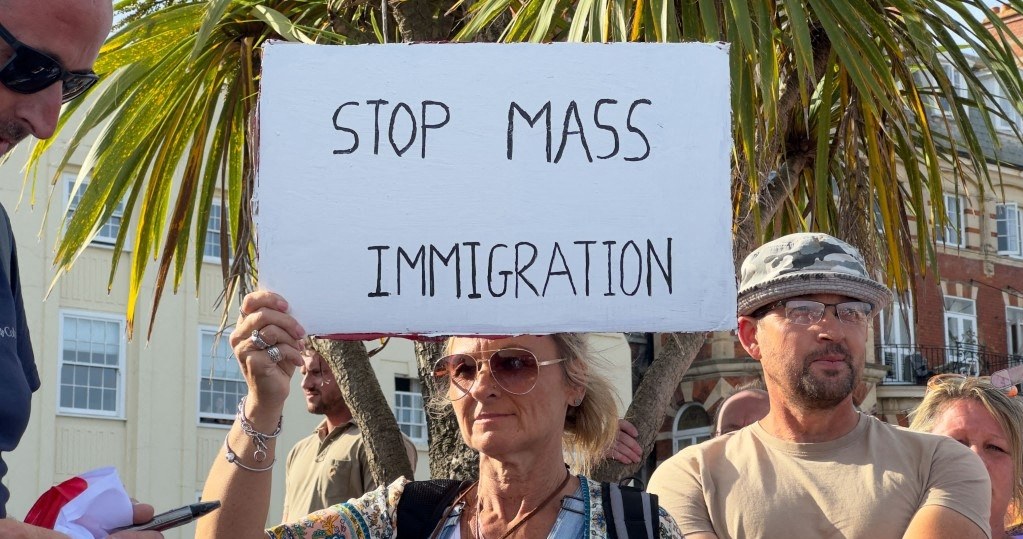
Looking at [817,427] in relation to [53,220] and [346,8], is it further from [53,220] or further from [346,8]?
[53,220]

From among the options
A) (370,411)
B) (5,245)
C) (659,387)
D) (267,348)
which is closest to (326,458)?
(370,411)

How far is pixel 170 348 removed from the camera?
19.9m

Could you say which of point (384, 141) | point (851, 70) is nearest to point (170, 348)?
point (851, 70)

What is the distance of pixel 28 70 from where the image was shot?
88.0 inches

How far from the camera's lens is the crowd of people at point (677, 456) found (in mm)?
2615

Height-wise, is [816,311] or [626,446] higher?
[816,311]

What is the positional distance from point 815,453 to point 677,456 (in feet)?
1.00

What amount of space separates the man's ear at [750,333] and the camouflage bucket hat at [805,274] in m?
0.02

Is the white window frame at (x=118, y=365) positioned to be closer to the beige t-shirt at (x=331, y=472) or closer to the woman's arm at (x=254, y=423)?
the beige t-shirt at (x=331, y=472)

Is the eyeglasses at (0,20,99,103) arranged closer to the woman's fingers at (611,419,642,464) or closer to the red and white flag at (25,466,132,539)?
the red and white flag at (25,466,132,539)

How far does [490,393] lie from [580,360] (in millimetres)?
256

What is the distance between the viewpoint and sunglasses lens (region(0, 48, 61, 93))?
221cm

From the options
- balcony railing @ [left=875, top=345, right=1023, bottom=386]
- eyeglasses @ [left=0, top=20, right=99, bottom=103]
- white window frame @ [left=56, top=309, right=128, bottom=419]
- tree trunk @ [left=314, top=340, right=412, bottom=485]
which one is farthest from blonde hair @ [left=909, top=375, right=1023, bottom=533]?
balcony railing @ [left=875, top=345, right=1023, bottom=386]

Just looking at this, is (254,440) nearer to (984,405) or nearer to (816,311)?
(816,311)
